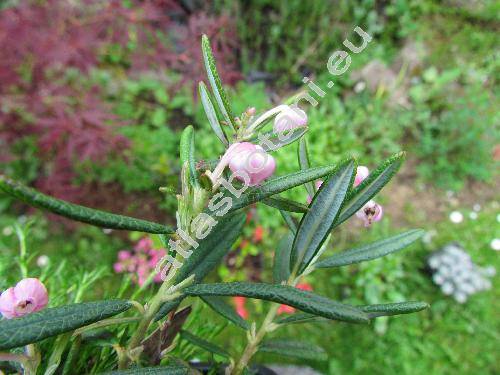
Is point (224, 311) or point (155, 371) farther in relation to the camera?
point (224, 311)

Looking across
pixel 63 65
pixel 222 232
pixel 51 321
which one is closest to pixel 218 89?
pixel 222 232

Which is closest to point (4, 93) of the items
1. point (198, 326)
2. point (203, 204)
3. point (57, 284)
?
point (57, 284)

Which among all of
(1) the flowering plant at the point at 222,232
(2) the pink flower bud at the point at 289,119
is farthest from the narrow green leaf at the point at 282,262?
(2) the pink flower bud at the point at 289,119

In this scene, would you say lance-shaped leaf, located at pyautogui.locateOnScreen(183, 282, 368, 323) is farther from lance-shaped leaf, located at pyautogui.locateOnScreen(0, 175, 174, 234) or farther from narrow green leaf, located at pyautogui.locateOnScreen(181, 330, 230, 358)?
narrow green leaf, located at pyautogui.locateOnScreen(181, 330, 230, 358)

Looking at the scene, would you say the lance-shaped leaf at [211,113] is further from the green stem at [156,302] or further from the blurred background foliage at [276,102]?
the blurred background foliage at [276,102]

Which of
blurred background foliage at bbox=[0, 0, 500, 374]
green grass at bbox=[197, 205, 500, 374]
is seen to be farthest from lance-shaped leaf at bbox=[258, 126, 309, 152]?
green grass at bbox=[197, 205, 500, 374]

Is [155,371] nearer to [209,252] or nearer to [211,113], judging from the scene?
[209,252]

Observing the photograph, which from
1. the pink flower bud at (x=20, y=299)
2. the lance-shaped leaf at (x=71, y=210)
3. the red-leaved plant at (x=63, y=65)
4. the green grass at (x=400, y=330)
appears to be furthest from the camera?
the green grass at (x=400, y=330)
